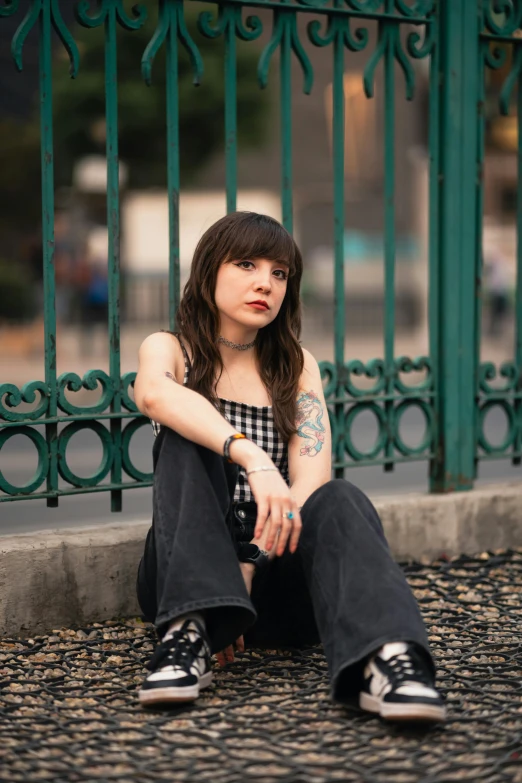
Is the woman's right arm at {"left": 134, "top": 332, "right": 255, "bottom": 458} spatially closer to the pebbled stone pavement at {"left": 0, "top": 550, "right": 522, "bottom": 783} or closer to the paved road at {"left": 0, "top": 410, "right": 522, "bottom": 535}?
the pebbled stone pavement at {"left": 0, "top": 550, "right": 522, "bottom": 783}

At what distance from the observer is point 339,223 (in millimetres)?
4691

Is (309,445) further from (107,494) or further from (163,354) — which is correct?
(107,494)

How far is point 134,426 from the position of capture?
13.7 feet

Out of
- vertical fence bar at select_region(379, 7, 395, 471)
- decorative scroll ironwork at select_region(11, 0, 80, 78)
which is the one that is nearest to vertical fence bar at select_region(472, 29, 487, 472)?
vertical fence bar at select_region(379, 7, 395, 471)

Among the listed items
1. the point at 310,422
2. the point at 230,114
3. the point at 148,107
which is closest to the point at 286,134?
the point at 230,114

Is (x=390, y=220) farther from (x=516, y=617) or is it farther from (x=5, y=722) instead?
(x=5, y=722)

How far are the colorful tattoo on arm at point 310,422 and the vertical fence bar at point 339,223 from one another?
1.07 metres

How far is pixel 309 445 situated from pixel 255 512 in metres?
0.27

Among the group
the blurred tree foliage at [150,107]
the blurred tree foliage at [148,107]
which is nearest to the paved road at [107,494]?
the blurred tree foliage at [148,107]

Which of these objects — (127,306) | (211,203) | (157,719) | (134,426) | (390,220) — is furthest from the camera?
(211,203)

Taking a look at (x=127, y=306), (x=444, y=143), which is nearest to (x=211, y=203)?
(x=127, y=306)

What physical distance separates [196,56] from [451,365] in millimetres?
1738

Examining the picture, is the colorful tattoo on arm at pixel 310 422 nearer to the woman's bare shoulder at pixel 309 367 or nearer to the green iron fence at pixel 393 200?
the woman's bare shoulder at pixel 309 367

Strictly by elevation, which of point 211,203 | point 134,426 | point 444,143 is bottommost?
point 134,426
